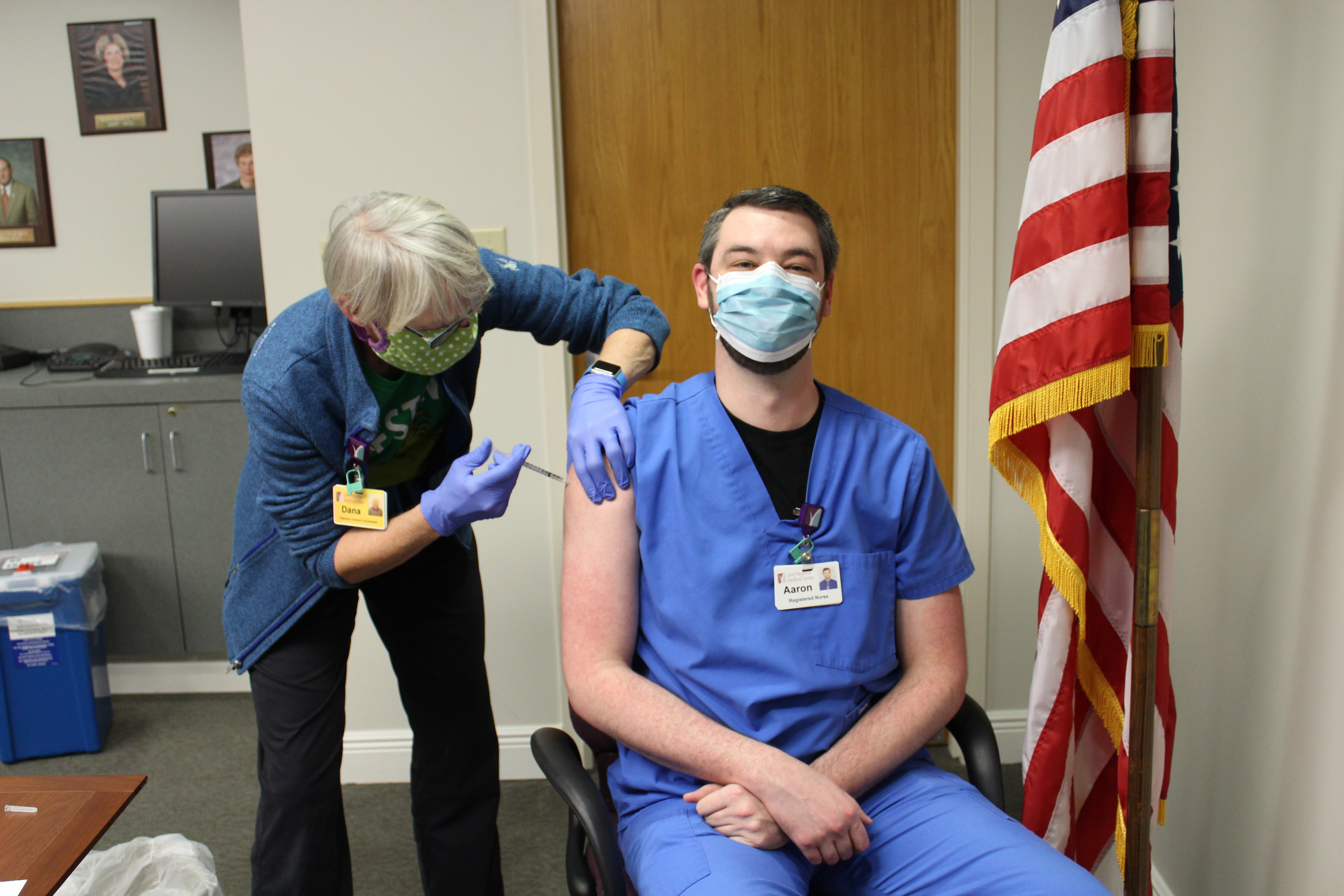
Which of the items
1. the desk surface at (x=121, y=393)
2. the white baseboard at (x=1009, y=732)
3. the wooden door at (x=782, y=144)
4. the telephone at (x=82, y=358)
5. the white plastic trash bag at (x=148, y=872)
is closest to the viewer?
the white plastic trash bag at (x=148, y=872)

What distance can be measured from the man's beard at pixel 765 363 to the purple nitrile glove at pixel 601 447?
0.20 m

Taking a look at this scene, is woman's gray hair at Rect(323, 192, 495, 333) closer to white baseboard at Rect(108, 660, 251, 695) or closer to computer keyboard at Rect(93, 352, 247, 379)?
computer keyboard at Rect(93, 352, 247, 379)

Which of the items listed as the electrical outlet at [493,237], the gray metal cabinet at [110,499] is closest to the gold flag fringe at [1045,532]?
the electrical outlet at [493,237]

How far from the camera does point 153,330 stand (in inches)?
122

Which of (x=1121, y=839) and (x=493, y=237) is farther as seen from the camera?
(x=493, y=237)

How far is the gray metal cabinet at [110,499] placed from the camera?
116 inches

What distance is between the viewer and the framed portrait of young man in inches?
128

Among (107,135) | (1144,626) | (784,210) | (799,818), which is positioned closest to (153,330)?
(107,135)

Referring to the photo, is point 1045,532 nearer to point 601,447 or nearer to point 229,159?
point 601,447

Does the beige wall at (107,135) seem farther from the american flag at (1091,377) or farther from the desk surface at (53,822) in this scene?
the american flag at (1091,377)

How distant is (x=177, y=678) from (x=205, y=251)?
149cm

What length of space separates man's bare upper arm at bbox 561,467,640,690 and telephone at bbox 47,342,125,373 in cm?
257

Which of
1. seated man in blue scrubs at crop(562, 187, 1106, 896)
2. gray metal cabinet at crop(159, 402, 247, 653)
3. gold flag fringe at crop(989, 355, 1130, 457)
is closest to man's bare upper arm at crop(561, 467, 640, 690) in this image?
seated man in blue scrubs at crop(562, 187, 1106, 896)

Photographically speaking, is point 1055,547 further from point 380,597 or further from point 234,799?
point 234,799
